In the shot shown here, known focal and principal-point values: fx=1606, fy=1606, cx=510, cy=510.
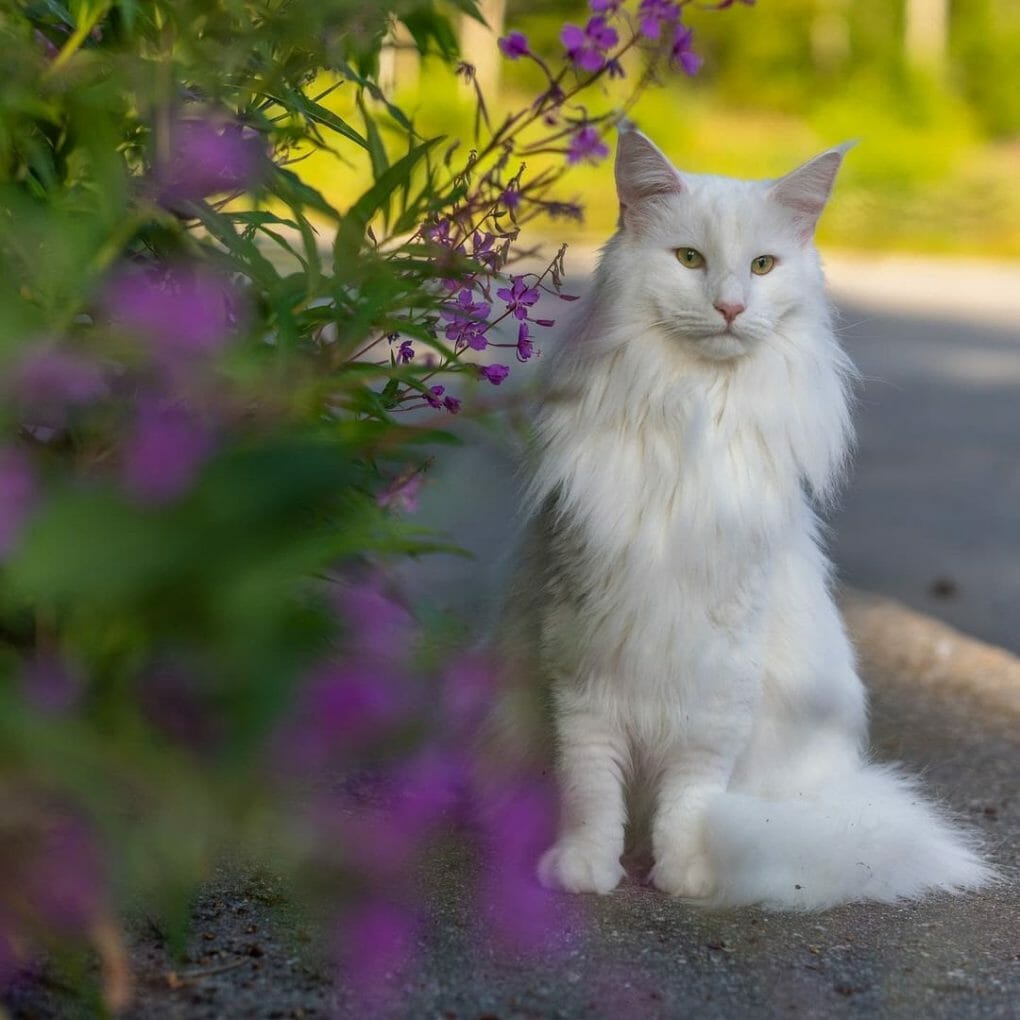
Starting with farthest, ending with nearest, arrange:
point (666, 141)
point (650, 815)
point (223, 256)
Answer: point (666, 141) < point (650, 815) < point (223, 256)

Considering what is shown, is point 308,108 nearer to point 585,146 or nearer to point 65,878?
point 585,146

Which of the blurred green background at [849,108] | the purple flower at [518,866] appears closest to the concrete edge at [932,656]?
the purple flower at [518,866]

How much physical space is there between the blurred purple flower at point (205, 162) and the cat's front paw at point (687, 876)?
1.27 metres

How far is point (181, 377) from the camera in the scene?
1496mm

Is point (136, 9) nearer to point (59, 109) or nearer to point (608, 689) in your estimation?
point (59, 109)

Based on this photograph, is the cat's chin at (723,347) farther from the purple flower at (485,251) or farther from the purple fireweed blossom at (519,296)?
the purple flower at (485,251)

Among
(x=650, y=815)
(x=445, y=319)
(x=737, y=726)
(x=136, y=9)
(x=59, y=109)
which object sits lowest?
(x=650, y=815)

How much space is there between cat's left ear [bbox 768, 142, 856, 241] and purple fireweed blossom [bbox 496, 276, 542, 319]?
1.44 ft

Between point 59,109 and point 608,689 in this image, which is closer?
point 59,109

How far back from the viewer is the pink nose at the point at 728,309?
8.25 feet

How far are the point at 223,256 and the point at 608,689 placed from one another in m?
1.02

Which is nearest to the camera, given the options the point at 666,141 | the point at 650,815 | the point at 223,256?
the point at 223,256

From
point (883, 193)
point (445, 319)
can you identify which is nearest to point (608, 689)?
point (445, 319)

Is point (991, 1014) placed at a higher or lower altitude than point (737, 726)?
lower
